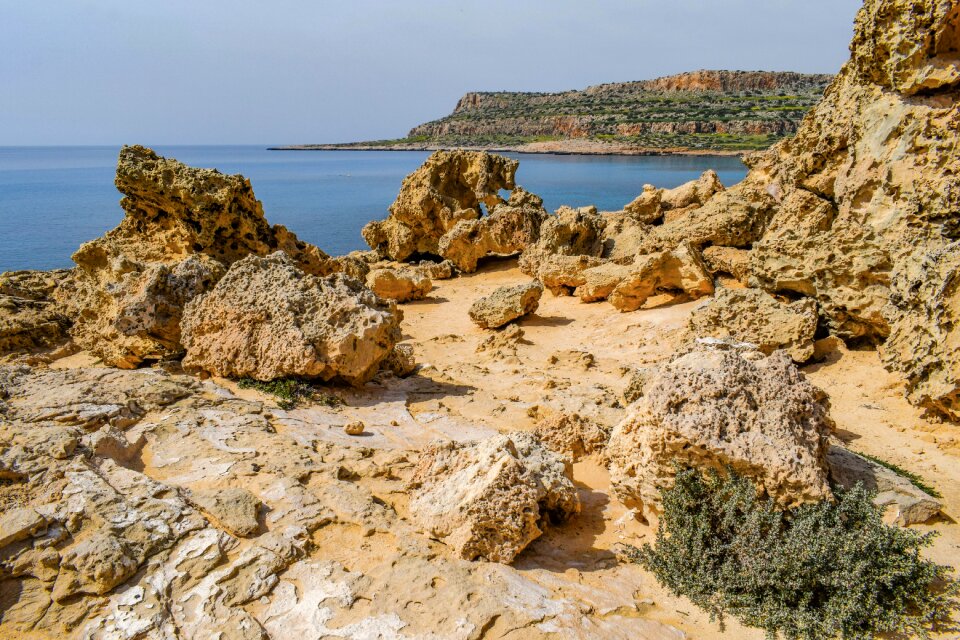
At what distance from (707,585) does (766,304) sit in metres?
5.83

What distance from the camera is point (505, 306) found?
454 inches

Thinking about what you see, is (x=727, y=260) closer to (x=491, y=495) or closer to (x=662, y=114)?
(x=491, y=495)

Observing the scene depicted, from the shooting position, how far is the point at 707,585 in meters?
3.59

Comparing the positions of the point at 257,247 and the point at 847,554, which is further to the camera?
the point at 257,247

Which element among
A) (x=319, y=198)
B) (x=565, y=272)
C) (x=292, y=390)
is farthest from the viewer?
(x=319, y=198)

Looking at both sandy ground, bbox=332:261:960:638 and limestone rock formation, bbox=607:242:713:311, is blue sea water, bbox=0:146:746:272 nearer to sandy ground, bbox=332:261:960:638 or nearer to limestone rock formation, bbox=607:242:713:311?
sandy ground, bbox=332:261:960:638

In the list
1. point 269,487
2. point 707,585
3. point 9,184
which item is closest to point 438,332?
point 269,487

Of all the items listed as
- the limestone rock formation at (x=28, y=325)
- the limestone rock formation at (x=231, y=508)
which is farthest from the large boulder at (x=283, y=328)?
the limestone rock formation at (x=28, y=325)

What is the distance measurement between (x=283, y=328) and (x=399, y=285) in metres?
8.24

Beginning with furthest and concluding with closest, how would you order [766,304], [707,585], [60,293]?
[60,293] < [766,304] < [707,585]

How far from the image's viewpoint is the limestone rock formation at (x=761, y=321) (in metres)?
7.91

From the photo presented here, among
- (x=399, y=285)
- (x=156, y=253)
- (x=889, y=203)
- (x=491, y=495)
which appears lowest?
(x=399, y=285)

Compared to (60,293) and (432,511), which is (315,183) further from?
(432,511)

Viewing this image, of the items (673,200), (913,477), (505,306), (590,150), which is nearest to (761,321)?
(913,477)
